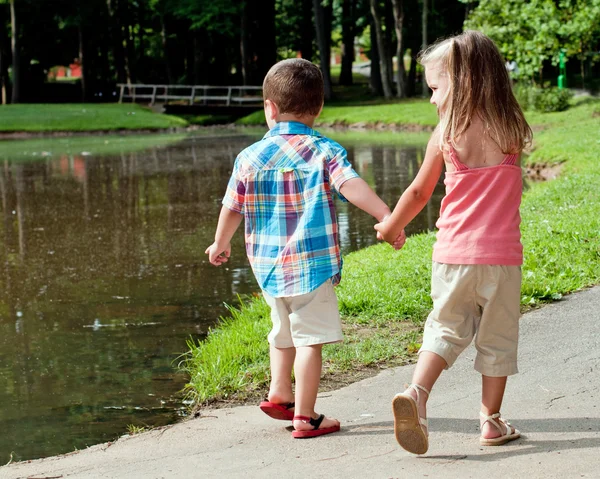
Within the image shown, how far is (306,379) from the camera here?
395 centimetres

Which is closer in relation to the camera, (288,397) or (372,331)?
(288,397)

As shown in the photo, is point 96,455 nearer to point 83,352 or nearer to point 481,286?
point 481,286

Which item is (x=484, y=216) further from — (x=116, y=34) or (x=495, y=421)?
(x=116, y=34)

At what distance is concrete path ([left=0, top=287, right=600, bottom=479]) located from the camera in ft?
11.5

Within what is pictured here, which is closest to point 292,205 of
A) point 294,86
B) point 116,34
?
point 294,86

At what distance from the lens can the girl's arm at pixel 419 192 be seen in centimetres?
362

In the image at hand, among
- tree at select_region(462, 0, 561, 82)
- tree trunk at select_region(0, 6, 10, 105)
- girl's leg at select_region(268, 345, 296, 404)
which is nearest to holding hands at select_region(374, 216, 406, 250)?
girl's leg at select_region(268, 345, 296, 404)

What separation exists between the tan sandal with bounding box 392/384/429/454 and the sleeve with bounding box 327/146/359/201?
0.90m

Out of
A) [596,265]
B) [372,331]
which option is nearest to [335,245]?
[372,331]

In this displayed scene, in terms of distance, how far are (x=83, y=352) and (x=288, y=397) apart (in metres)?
2.79

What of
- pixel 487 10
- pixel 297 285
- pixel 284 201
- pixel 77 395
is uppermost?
pixel 487 10

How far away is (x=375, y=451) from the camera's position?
3.73 meters

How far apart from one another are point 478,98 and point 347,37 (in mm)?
48941

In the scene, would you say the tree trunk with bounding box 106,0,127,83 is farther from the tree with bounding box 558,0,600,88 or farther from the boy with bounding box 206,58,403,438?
the boy with bounding box 206,58,403,438
